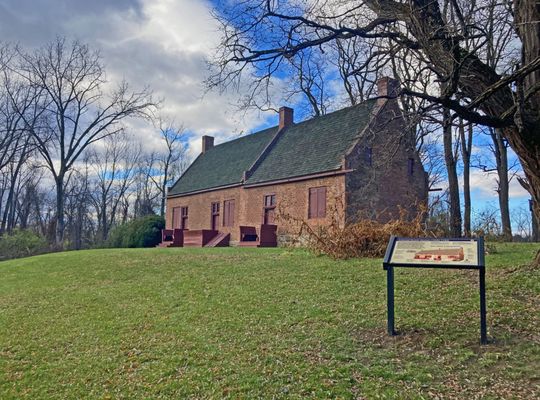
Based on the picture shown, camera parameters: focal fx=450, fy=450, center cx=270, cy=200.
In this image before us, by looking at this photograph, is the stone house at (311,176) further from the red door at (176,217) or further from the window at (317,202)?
the red door at (176,217)

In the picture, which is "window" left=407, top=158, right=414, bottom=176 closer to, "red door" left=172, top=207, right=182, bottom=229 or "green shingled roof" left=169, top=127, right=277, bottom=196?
"green shingled roof" left=169, top=127, right=277, bottom=196

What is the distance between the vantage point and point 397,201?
2223cm

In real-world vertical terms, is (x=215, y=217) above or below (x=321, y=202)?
below

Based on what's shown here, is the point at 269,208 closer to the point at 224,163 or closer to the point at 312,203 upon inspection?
the point at 312,203

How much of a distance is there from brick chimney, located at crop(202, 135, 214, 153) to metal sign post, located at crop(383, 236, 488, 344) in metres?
34.4

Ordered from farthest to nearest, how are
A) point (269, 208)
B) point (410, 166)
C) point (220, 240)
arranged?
point (220, 240), point (269, 208), point (410, 166)

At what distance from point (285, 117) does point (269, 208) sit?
25.4 ft

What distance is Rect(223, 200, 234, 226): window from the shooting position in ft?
91.8

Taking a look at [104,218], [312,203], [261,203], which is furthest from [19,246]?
[312,203]

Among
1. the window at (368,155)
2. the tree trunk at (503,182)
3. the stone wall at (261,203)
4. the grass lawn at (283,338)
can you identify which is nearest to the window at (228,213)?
the stone wall at (261,203)

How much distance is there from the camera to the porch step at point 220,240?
2564 cm

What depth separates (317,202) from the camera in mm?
21547

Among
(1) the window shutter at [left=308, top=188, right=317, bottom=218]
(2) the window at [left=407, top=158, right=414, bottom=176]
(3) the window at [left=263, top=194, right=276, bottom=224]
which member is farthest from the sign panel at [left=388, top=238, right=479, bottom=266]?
(3) the window at [left=263, top=194, right=276, bottom=224]

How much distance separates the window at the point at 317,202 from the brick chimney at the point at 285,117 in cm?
899
